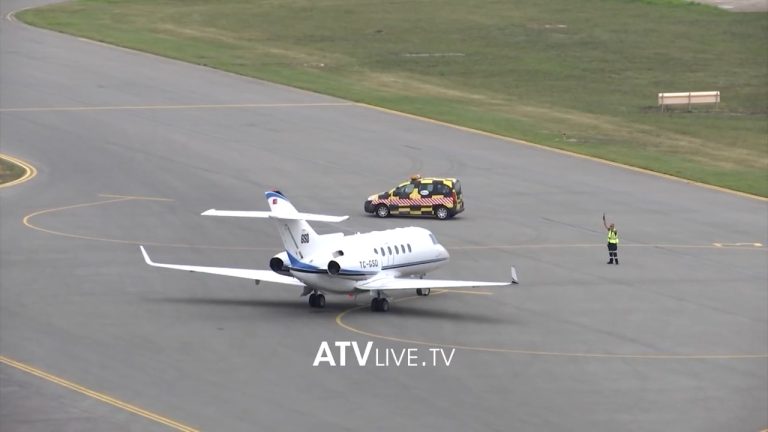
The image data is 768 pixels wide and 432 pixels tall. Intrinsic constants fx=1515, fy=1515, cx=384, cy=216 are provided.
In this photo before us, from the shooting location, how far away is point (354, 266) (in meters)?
57.5

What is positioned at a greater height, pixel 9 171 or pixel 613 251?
pixel 9 171

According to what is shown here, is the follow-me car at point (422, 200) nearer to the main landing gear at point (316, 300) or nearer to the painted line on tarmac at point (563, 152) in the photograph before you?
the painted line on tarmac at point (563, 152)

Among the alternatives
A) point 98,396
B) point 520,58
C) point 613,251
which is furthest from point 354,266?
point 520,58

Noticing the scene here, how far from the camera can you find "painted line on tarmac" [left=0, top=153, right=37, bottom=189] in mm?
85312

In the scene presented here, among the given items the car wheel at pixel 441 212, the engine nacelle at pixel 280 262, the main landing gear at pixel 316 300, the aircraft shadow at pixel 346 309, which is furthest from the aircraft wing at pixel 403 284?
the car wheel at pixel 441 212

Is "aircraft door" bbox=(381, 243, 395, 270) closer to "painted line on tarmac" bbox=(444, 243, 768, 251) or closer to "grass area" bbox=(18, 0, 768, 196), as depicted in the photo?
"painted line on tarmac" bbox=(444, 243, 768, 251)

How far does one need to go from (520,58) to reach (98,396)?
9055 centimetres

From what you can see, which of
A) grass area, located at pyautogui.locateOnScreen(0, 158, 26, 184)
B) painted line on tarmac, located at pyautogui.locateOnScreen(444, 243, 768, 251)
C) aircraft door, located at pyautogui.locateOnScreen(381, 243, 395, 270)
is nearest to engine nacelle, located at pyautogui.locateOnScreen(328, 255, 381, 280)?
aircraft door, located at pyautogui.locateOnScreen(381, 243, 395, 270)

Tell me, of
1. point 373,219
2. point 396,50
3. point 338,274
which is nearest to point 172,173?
point 373,219

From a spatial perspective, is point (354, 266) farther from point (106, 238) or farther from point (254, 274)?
point (106, 238)

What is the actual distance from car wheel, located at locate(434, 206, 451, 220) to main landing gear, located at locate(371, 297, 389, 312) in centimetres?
1997

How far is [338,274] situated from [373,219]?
2175cm

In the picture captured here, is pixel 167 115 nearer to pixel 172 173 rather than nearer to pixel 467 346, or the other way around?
pixel 172 173

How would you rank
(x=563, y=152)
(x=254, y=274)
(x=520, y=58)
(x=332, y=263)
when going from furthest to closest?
(x=520, y=58), (x=563, y=152), (x=254, y=274), (x=332, y=263)
